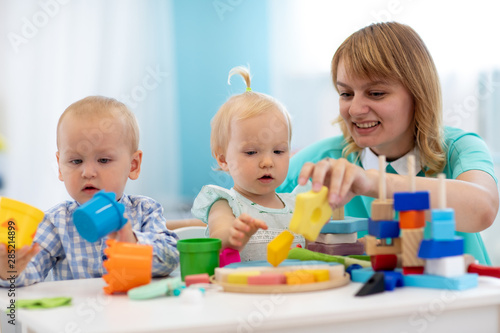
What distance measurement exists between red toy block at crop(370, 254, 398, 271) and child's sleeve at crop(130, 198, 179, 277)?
374 mm

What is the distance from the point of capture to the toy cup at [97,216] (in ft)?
2.61

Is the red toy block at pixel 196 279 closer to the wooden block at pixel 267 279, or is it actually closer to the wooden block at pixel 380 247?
the wooden block at pixel 267 279

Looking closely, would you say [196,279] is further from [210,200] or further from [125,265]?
[210,200]

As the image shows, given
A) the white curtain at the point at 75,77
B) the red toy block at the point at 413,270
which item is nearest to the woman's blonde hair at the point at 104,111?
the red toy block at the point at 413,270

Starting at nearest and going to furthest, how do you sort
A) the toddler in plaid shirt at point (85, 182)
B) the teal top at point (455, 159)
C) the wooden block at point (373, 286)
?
the wooden block at point (373, 286)
the toddler in plaid shirt at point (85, 182)
the teal top at point (455, 159)

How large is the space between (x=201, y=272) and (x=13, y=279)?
317mm

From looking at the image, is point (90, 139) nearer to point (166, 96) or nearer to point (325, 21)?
point (166, 96)

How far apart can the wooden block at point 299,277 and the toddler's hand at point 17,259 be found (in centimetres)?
41

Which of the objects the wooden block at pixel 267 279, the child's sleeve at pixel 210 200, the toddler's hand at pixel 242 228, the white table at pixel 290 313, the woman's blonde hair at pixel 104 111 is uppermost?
the woman's blonde hair at pixel 104 111

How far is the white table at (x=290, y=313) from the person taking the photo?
0.63 m

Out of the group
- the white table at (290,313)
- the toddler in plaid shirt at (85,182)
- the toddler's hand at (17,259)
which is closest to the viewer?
the white table at (290,313)

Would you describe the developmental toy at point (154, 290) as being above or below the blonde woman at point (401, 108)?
below

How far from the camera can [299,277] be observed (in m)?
0.78

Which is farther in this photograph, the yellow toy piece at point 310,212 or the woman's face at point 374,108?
the woman's face at point 374,108
